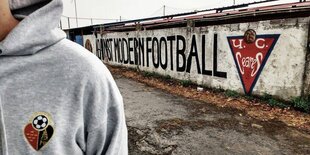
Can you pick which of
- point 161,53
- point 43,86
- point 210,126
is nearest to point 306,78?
point 210,126

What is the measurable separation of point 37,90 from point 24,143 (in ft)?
0.75

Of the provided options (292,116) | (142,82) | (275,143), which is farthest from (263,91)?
(142,82)

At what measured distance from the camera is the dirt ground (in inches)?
176

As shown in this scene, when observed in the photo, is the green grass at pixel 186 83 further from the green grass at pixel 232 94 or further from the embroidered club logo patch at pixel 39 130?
the embroidered club logo patch at pixel 39 130

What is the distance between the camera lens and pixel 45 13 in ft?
3.80

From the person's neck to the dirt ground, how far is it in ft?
11.2

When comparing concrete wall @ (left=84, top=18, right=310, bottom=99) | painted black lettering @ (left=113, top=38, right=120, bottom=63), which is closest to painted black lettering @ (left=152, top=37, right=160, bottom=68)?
concrete wall @ (left=84, top=18, right=310, bottom=99)

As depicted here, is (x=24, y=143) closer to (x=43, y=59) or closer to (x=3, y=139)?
(x=3, y=139)

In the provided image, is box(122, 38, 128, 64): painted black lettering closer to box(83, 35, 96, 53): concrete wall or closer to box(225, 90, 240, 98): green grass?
box(83, 35, 96, 53): concrete wall

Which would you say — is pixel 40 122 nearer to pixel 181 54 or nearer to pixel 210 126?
pixel 210 126

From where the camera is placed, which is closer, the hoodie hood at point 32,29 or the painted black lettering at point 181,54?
the hoodie hood at point 32,29

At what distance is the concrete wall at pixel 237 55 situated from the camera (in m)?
6.35

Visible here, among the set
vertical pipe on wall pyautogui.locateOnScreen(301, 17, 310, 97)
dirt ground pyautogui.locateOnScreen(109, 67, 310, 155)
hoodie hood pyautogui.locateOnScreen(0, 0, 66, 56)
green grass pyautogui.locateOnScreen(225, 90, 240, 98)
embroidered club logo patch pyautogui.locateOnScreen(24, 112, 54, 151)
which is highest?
hoodie hood pyautogui.locateOnScreen(0, 0, 66, 56)

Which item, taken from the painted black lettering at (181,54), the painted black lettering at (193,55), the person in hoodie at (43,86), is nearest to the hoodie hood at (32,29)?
the person in hoodie at (43,86)
